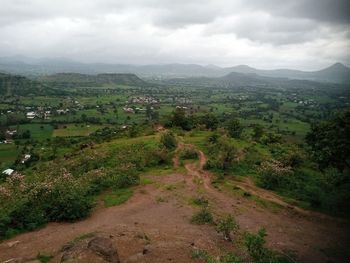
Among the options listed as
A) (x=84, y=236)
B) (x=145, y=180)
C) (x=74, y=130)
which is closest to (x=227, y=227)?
(x=84, y=236)

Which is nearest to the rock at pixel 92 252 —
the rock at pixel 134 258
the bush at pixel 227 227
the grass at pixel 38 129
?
the rock at pixel 134 258

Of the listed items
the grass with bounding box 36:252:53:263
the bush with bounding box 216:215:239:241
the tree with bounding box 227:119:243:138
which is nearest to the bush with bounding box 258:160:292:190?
the bush with bounding box 216:215:239:241

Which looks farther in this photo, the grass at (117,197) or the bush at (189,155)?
the bush at (189,155)

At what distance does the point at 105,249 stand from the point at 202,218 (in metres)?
6.06

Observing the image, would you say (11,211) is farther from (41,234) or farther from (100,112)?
(100,112)

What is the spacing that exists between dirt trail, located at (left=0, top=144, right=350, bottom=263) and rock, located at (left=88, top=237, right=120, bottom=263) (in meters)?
0.56

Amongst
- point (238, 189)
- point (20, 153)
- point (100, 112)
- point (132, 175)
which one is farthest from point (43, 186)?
point (100, 112)

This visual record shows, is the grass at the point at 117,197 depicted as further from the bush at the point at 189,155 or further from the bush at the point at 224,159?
the bush at the point at 189,155

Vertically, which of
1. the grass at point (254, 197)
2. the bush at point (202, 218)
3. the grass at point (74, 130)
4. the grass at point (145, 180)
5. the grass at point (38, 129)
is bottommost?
the grass at point (38, 129)

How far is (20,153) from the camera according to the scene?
2362 inches

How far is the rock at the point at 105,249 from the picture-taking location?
12.5 meters

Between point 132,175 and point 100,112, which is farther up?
point 132,175

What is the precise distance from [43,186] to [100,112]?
97.7 metres

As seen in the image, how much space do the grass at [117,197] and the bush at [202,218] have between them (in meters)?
4.91
